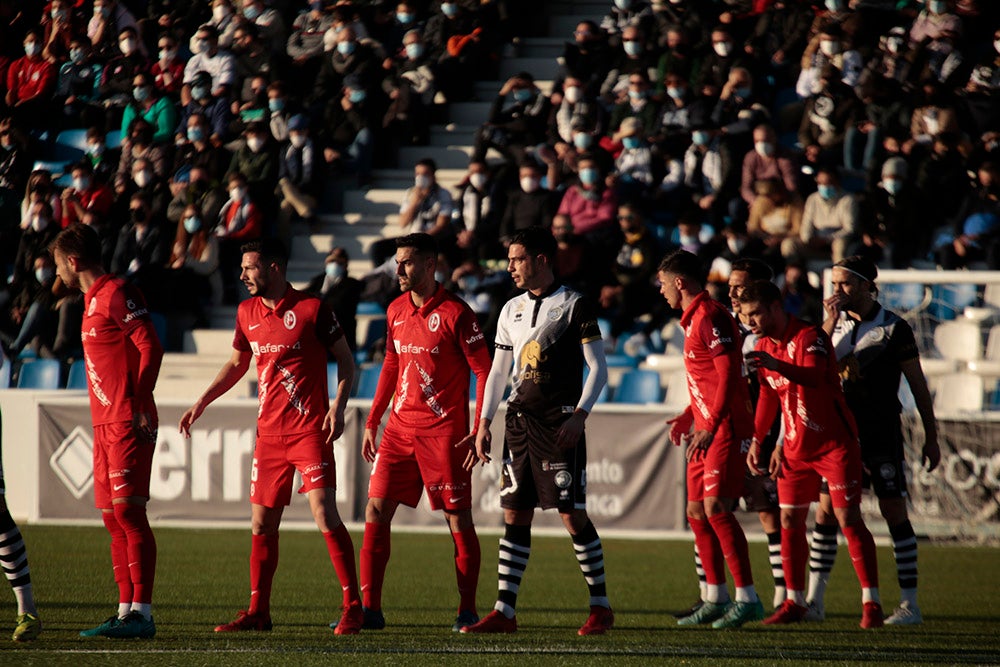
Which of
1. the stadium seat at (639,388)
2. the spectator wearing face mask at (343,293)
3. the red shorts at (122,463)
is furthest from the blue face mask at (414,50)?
the red shorts at (122,463)

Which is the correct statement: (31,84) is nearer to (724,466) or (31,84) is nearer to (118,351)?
(118,351)

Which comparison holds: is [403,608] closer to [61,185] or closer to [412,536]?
[412,536]

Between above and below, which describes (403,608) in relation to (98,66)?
below

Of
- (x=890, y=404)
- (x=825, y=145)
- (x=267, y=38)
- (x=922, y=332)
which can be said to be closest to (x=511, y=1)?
(x=267, y=38)

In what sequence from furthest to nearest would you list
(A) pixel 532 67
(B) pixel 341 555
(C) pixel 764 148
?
(A) pixel 532 67
(C) pixel 764 148
(B) pixel 341 555

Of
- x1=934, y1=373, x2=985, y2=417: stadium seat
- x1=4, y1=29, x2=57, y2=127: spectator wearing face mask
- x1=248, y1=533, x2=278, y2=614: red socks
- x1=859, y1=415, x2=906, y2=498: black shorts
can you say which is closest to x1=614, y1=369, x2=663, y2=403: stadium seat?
x1=934, y1=373, x2=985, y2=417: stadium seat

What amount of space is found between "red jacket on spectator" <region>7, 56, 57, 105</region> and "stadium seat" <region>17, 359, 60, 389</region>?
25.9 ft

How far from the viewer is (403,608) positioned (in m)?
9.20

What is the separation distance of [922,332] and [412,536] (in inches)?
218

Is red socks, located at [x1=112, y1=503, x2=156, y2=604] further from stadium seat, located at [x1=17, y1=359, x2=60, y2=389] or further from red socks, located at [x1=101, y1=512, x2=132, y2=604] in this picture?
stadium seat, located at [x1=17, y1=359, x2=60, y2=389]

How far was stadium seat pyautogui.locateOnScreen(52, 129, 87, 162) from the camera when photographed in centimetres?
2330

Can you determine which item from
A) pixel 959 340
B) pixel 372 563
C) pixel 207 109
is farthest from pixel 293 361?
pixel 207 109

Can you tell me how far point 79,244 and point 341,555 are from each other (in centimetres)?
224

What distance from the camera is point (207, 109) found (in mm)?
22047
